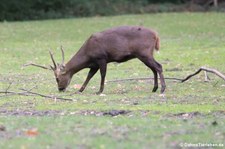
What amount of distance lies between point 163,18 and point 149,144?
91.9 feet

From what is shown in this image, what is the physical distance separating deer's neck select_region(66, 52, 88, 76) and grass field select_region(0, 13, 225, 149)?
497 millimetres

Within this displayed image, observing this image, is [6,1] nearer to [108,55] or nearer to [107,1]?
[107,1]

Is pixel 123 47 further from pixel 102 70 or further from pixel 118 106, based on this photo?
pixel 118 106

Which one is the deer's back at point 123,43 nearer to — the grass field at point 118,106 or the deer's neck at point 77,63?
the deer's neck at point 77,63

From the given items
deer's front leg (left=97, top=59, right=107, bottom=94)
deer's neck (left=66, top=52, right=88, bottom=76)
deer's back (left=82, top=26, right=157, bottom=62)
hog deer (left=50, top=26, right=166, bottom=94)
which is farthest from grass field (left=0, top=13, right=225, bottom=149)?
deer's back (left=82, top=26, right=157, bottom=62)

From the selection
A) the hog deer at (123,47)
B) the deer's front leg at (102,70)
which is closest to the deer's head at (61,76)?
the hog deer at (123,47)

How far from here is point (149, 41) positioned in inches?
543

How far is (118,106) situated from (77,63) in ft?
9.90

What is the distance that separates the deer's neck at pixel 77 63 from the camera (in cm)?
1421

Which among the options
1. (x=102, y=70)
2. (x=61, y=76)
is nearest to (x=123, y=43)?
(x=102, y=70)

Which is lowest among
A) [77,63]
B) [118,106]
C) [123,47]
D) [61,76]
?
[61,76]

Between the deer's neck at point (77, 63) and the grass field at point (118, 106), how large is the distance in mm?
497

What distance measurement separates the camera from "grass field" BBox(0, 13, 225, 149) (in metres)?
8.23

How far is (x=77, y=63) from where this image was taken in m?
14.3
